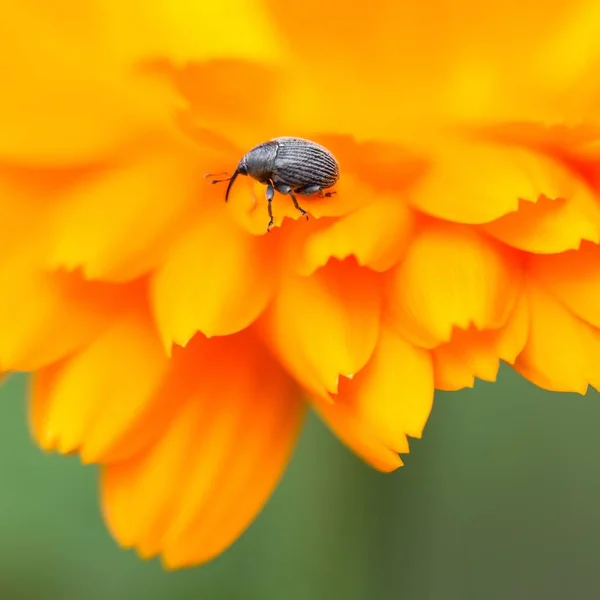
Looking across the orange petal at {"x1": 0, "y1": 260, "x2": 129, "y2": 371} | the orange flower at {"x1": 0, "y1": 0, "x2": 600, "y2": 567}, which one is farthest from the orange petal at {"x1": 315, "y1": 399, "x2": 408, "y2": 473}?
the orange petal at {"x1": 0, "y1": 260, "x2": 129, "y2": 371}

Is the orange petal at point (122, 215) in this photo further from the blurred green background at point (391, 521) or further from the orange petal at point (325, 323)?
the blurred green background at point (391, 521)

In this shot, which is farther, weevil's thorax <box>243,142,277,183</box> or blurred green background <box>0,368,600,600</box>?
blurred green background <box>0,368,600,600</box>

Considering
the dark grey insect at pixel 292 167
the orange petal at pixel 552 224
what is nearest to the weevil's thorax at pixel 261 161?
the dark grey insect at pixel 292 167

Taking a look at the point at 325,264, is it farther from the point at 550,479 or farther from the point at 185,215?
the point at 550,479

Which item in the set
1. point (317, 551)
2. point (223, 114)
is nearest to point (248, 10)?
point (223, 114)

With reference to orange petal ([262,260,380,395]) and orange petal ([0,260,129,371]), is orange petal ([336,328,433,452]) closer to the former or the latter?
orange petal ([262,260,380,395])

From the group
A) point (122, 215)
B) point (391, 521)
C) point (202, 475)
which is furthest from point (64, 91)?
point (391, 521)

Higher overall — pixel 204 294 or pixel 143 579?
pixel 204 294

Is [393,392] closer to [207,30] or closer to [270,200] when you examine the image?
[270,200]
